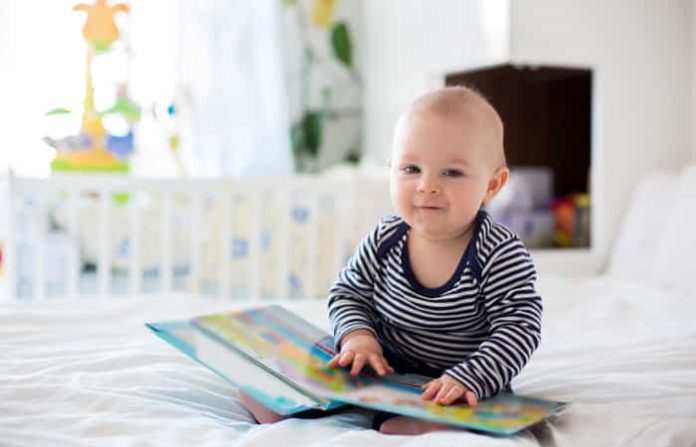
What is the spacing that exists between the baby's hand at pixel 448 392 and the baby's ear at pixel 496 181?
0.25 metres

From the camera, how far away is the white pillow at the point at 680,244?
1772 mm

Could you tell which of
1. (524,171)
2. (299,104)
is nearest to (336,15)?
(299,104)

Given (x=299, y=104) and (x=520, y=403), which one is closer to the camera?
(x=520, y=403)

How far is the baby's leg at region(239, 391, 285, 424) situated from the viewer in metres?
0.90

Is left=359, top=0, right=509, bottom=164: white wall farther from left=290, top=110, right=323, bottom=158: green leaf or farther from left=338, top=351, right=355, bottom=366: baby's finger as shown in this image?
left=338, top=351, right=355, bottom=366: baby's finger

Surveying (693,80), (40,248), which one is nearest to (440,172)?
(40,248)

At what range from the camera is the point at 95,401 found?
2.96 ft

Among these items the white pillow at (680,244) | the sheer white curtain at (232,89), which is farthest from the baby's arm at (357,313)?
the sheer white curtain at (232,89)

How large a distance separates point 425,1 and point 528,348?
5.99ft

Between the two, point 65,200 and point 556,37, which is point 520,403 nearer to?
point 556,37

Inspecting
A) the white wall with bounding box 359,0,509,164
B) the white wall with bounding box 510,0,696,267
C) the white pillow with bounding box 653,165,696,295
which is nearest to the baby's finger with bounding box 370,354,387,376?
the white pillow with bounding box 653,165,696,295

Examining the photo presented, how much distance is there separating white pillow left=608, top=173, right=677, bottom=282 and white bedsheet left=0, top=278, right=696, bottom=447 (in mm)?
489

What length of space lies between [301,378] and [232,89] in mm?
1825

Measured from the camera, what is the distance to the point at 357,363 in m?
0.93
